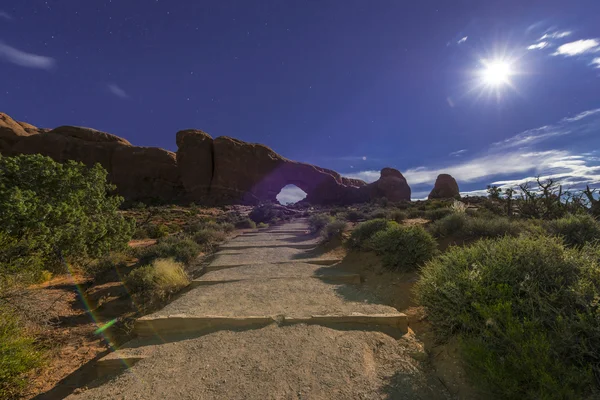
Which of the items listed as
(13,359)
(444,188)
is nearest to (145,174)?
(13,359)

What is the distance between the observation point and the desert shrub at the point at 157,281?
21.5 feet

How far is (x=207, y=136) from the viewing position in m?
51.0

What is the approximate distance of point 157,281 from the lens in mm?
6934

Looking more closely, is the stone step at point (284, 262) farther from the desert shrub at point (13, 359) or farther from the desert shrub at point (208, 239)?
the desert shrub at point (13, 359)

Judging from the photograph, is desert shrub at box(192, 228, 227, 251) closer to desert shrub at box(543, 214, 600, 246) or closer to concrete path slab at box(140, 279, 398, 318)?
concrete path slab at box(140, 279, 398, 318)

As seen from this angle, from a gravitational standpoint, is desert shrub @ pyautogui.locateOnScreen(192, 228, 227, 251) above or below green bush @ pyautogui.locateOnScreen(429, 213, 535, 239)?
below

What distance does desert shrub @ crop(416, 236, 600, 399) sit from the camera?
2.07 metres

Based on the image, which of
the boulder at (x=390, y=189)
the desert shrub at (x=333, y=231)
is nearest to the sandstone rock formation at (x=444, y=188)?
the boulder at (x=390, y=189)

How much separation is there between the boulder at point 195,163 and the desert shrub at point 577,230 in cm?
4656

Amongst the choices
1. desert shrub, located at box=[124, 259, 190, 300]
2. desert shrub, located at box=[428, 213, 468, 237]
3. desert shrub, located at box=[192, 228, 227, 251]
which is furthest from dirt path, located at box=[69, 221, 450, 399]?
desert shrub, located at box=[192, 228, 227, 251]

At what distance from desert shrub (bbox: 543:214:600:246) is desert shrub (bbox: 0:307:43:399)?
10167mm

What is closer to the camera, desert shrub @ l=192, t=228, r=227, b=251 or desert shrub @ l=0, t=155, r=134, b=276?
desert shrub @ l=0, t=155, r=134, b=276

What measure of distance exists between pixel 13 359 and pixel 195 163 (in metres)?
47.9

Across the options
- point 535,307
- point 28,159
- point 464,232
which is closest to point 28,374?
point 28,159
